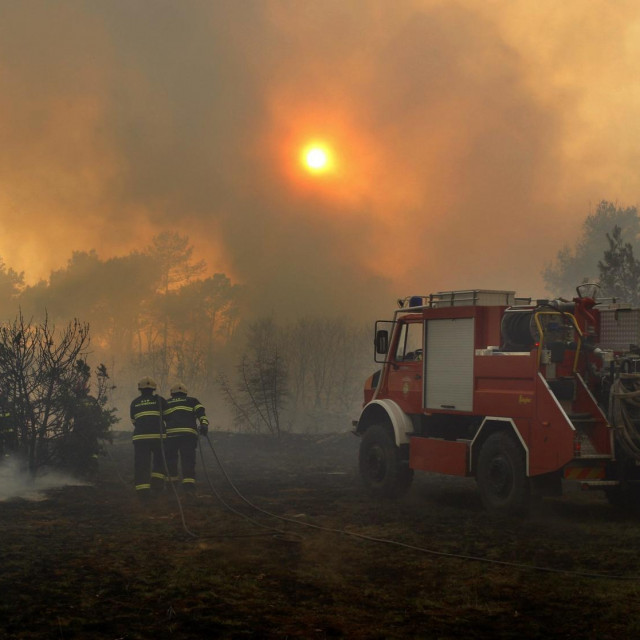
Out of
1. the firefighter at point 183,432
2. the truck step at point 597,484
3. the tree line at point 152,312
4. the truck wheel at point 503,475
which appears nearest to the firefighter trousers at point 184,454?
the firefighter at point 183,432

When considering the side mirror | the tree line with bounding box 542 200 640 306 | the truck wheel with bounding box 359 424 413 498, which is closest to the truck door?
the side mirror

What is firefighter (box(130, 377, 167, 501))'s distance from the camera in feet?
37.7

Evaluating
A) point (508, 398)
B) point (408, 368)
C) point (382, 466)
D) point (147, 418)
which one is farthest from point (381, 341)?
point (147, 418)

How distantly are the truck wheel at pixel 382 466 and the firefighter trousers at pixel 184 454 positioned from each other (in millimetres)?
2455

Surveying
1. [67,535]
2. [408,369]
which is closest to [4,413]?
[67,535]

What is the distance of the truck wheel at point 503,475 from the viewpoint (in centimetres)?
959

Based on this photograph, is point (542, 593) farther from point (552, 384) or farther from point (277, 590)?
point (552, 384)

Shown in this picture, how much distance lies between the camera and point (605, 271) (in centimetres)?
2353

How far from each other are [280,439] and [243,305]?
3281cm

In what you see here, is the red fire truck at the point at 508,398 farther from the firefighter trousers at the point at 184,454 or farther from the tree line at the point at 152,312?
the tree line at the point at 152,312

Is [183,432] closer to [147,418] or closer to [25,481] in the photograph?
[147,418]

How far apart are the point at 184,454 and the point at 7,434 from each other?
312cm

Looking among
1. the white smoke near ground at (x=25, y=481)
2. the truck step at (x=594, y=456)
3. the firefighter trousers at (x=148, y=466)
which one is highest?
the truck step at (x=594, y=456)

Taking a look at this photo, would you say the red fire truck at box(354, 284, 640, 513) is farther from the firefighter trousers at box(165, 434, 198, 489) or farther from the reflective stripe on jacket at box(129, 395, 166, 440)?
the reflective stripe on jacket at box(129, 395, 166, 440)
